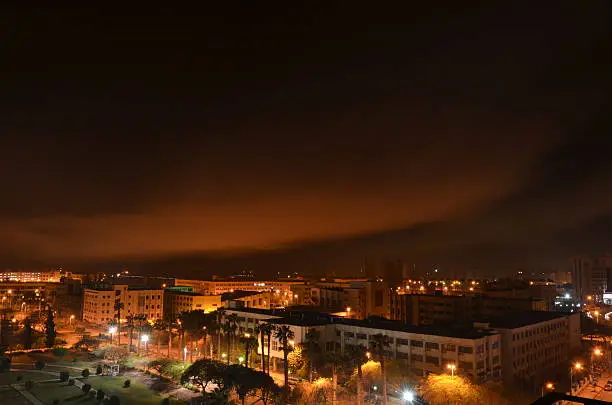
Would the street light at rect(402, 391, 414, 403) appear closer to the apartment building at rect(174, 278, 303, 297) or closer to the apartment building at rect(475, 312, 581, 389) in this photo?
the apartment building at rect(475, 312, 581, 389)

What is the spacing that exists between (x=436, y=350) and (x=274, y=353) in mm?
19230

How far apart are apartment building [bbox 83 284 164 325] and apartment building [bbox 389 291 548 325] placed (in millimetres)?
52412

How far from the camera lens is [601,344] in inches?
2677

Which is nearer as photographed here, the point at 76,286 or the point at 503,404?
the point at 503,404

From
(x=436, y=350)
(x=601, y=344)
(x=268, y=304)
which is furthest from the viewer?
(x=268, y=304)

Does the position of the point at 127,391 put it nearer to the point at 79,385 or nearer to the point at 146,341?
the point at 79,385

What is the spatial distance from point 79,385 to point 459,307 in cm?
5454

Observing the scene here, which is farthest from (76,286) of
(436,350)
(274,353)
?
(436,350)

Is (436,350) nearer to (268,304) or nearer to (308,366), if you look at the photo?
(308,366)

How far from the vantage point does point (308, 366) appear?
155ft

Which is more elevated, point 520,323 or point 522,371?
point 520,323

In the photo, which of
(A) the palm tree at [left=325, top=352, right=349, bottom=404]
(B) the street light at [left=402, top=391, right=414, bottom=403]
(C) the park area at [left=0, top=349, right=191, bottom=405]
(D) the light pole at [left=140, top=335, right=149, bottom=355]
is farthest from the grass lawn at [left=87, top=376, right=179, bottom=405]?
(B) the street light at [left=402, top=391, right=414, bottom=403]

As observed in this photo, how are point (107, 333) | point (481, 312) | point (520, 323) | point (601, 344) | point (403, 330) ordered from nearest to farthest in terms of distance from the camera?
point (403, 330), point (520, 323), point (601, 344), point (481, 312), point (107, 333)

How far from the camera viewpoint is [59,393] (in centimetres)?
4772
